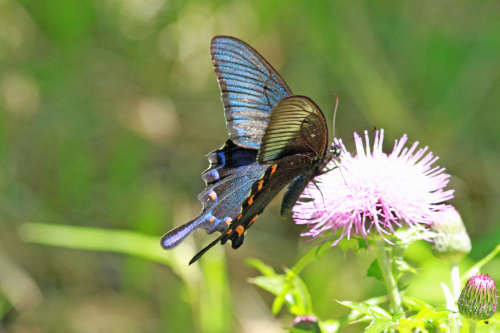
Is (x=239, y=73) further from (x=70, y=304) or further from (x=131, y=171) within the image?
(x=70, y=304)

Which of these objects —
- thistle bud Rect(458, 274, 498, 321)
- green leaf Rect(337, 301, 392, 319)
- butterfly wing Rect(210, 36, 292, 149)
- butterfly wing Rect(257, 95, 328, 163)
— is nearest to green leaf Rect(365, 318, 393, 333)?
green leaf Rect(337, 301, 392, 319)

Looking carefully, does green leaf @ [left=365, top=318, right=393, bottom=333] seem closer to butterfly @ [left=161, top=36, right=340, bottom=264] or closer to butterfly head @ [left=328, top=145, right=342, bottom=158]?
butterfly @ [left=161, top=36, right=340, bottom=264]

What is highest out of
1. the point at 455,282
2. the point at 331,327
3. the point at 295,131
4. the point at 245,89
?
the point at 245,89

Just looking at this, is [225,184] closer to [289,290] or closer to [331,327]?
[289,290]

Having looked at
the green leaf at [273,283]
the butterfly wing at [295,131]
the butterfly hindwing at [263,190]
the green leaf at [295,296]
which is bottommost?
the green leaf at [295,296]

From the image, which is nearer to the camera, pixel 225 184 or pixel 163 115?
pixel 225 184

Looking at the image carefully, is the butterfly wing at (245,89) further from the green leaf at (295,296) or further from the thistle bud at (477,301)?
the thistle bud at (477,301)

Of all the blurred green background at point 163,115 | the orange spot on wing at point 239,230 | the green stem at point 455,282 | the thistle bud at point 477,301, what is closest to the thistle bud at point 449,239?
the green stem at point 455,282

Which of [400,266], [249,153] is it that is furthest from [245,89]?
[400,266]

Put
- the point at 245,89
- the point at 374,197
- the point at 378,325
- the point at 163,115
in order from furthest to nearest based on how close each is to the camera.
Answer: the point at 163,115
the point at 245,89
the point at 374,197
the point at 378,325
